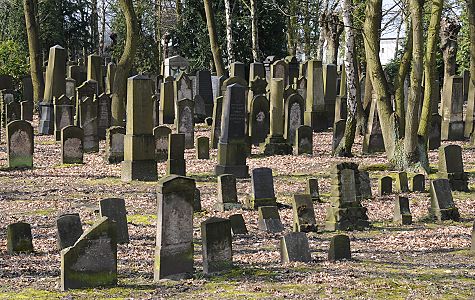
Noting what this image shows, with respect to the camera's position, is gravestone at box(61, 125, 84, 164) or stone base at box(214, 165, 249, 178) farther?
gravestone at box(61, 125, 84, 164)

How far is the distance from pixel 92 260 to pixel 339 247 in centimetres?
270

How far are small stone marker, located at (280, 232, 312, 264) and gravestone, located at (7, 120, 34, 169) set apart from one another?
10.1m

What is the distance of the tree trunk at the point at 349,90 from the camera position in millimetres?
19656

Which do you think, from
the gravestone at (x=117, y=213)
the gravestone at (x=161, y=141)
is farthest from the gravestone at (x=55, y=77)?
the gravestone at (x=117, y=213)

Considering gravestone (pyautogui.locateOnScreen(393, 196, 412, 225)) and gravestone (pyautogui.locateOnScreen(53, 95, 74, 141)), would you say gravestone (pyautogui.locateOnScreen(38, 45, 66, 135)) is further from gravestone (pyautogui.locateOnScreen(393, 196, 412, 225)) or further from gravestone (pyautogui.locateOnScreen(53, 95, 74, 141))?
gravestone (pyautogui.locateOnScreen(393, 196, 412, 225))

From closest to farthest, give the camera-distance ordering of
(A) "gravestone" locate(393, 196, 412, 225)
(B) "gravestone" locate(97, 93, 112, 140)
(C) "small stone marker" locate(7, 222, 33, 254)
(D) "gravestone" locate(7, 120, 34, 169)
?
1. (C) "small stone marker" locate(7, 222, 33, 254)
2. (A) "gravestone" locate(393, 196, 412, 225)
3. (D) "gravestone" locate(7, 120, 34, 169)
4. (B) "gravestone" locate(97, 93, 112, 140)

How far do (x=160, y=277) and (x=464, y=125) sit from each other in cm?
1696

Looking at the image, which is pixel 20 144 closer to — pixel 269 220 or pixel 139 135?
pixel 139 135

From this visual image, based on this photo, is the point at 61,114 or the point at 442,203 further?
the point at 61,114

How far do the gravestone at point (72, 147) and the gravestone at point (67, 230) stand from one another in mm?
8975

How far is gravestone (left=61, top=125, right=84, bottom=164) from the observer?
1862 centimetres

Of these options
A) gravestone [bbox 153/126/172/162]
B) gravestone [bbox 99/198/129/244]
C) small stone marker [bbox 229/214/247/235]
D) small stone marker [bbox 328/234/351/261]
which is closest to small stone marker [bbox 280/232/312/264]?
small stone marker [bbox 328/234/351/261]

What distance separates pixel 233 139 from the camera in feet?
56.3

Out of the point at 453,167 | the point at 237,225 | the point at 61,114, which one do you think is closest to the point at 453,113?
the point at 453,167
